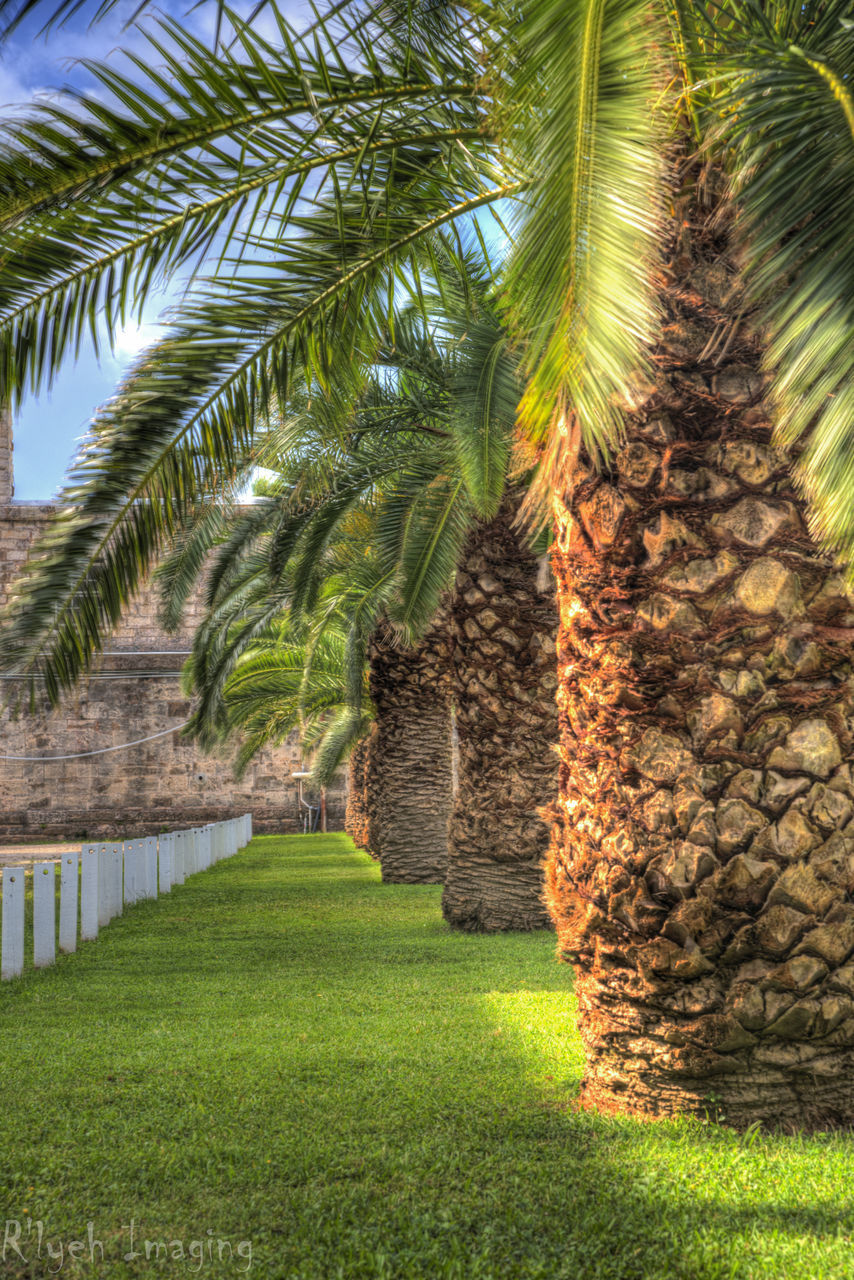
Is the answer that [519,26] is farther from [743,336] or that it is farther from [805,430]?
[805,430]

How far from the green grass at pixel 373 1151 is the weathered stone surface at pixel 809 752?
1.19 metres

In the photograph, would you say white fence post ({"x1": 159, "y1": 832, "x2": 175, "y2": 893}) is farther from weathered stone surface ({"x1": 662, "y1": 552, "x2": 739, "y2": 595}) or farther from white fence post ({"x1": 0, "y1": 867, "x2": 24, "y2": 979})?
weathered stone surface ({"x1": 662, "y1": 552, "x2": 739, "y2": 595})

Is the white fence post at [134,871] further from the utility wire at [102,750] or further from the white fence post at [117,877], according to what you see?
the utility wire at [102,750]

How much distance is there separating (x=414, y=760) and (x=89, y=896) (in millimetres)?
5343

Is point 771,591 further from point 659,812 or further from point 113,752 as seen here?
point 113,752

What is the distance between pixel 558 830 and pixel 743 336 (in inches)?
78.7

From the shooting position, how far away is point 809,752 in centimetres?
338

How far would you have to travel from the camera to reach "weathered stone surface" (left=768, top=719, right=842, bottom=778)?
11.1 ft

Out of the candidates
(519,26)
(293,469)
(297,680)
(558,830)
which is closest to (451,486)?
(293,469)

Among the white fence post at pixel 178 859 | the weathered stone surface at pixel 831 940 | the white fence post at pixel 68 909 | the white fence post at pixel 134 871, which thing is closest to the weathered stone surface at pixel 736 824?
the weathered stone surface at pixel 831 940

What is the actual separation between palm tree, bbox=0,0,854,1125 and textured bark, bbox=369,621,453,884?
8.89 meters

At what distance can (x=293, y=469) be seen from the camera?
824 centimetres

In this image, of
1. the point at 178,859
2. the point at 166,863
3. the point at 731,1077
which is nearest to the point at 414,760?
the point at 166,863

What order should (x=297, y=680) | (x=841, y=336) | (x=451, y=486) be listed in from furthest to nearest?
(x=297, y=680) → (x=451, y=486) → (x=841, y=336)
